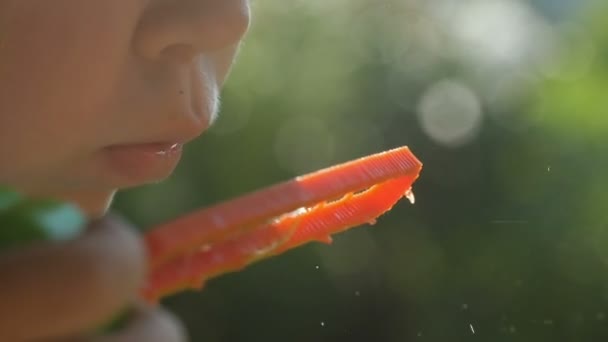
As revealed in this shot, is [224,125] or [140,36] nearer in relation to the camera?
[140,36]

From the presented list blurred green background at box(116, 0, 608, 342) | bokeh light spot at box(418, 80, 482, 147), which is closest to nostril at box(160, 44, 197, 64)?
blurred green background at box(116, 0, 608, 342)

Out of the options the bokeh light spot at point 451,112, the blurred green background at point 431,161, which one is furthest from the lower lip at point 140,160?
the bokeh light spot at point 451,112

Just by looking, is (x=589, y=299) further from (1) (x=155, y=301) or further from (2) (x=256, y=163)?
(1) (x=155, y=301)

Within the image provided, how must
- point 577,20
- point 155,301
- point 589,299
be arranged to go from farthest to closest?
1. point 577,20
2. point 589,299
3. point 155,301

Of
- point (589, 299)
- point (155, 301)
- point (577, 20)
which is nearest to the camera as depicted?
point (155, 301)

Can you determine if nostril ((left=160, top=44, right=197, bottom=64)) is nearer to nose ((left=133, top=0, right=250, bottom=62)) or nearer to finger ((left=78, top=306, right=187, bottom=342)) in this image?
nose ((left=133, top=0, right=250, bottom=62))

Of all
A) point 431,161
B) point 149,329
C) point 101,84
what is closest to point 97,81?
point 101,84

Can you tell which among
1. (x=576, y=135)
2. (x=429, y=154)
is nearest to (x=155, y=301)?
(x=429, y=154)
